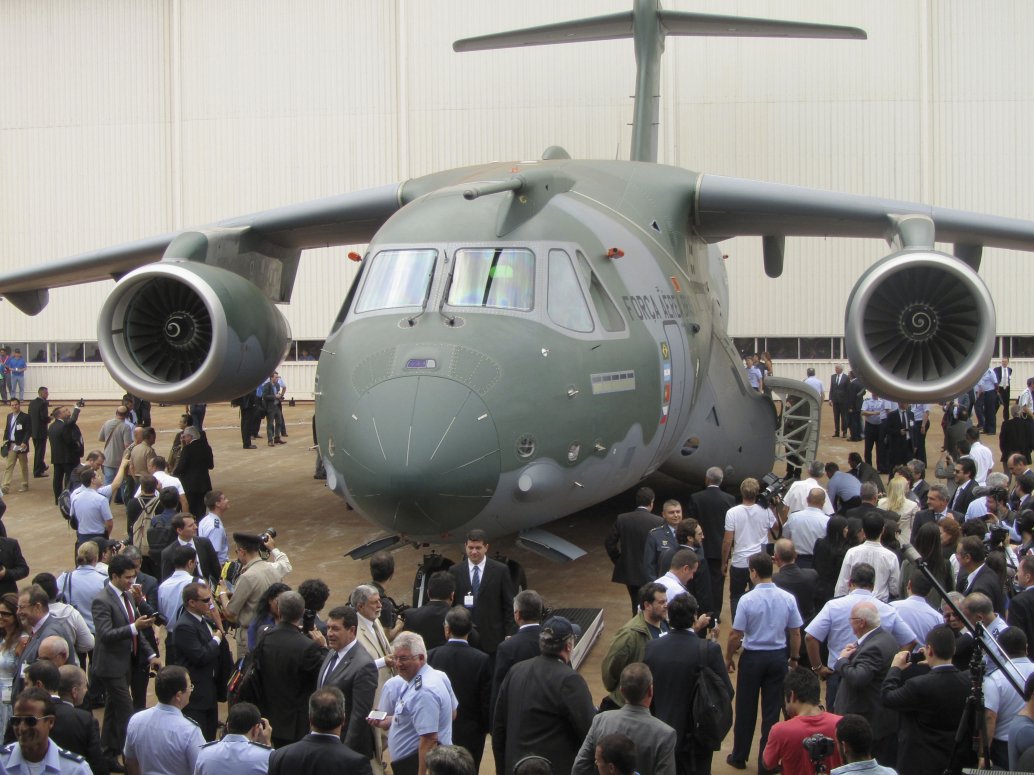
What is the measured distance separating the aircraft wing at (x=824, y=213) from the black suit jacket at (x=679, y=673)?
8026mm

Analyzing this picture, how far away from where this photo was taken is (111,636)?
7.32 meters

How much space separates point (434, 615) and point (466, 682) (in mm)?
844

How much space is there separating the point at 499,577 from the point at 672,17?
40.0ft

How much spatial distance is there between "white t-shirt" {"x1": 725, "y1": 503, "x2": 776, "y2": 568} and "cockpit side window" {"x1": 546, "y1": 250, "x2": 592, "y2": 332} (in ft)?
6.85

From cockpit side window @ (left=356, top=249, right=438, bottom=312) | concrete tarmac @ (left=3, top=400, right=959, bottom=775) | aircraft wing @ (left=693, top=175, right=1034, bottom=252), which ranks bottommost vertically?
concrete tarmac @ (left=3, top=400, right=959, bottom=775)

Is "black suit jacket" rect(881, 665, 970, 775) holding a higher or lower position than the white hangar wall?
lower

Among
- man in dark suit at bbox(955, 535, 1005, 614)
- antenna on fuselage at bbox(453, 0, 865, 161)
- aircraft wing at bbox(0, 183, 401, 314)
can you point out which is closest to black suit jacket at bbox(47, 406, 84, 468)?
aircraft wing at bbox(0, 183, 401, 314)

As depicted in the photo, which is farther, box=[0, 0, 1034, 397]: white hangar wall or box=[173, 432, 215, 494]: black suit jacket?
box=[0, 0, 1034, 397]: white hangar wall

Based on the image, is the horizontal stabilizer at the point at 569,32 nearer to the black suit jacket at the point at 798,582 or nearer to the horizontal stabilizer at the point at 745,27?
the horizontal stabilizer at the point at 745,27

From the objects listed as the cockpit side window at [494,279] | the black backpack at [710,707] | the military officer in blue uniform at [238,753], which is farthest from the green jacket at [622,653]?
the cockpit side window at [494,279]

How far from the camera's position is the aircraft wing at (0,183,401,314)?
14.5m

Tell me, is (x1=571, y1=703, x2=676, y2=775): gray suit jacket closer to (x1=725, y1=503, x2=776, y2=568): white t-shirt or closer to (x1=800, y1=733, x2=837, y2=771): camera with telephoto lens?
(x1=800, y1=733, x2=837, y2=771): camera with telephoto lens

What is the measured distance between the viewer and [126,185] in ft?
102

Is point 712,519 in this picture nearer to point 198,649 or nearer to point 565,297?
point 565,297
